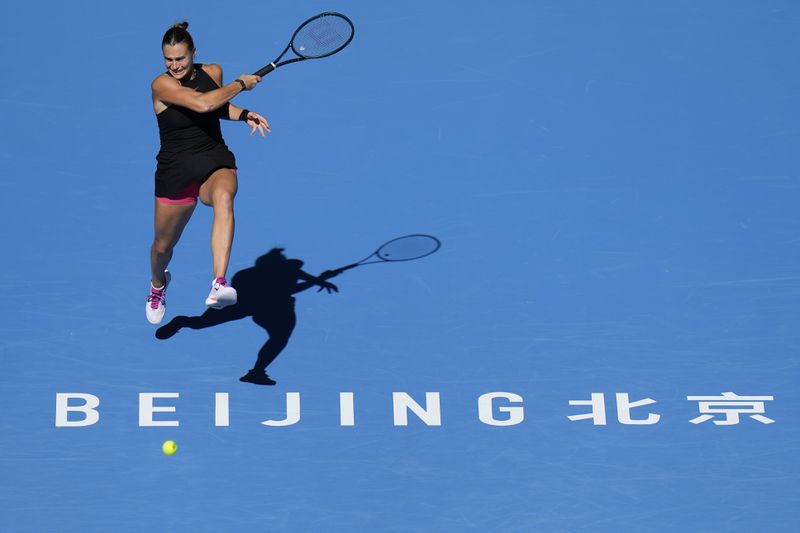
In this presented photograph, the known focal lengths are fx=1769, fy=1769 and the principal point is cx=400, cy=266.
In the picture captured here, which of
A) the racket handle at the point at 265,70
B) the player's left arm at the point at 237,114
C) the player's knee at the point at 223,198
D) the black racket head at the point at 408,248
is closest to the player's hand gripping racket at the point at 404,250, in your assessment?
the black racket head at the point at 408,248

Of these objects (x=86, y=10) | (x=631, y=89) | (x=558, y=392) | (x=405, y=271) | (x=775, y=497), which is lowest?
(x=775, y=497)

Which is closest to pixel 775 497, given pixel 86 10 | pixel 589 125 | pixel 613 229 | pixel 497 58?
pixel 613 229

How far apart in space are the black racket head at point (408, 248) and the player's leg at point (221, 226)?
80.7 inches

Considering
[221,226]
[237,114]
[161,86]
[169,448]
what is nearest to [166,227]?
[221,226]

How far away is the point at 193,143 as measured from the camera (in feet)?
35.2

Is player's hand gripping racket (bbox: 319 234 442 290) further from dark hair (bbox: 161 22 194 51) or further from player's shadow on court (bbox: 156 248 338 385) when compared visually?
dark hair (bbox: 161 22 194 51)

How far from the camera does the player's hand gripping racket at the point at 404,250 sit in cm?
1248

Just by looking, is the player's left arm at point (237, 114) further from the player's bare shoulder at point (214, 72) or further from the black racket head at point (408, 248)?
the black racket head at point (408, 248)

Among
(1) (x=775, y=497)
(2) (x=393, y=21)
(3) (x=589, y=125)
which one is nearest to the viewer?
(1) (x=775, y=497)

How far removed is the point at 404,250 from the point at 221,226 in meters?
2.40

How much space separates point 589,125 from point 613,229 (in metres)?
1.20

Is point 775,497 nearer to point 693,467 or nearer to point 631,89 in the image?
point 693,467

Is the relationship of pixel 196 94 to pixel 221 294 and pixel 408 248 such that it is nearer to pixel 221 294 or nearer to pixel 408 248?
pixel 221 294

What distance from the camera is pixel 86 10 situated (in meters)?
14.5
